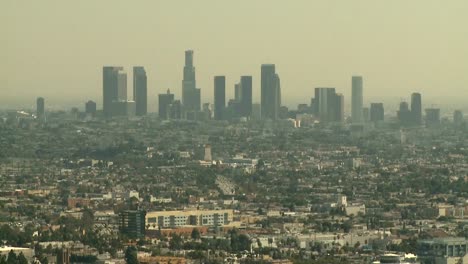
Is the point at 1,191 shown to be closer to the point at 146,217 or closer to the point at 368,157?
the point at 146,217

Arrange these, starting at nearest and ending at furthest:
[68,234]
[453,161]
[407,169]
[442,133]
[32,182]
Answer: [68,234] → [32,182] → [407,169] → [453,161] → [442,133]

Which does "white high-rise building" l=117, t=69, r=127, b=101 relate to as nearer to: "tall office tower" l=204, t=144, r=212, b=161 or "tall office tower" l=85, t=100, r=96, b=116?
"tall office tower" l=85, t=100, r=96, b=116

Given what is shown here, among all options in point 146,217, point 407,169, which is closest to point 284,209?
point 146,217

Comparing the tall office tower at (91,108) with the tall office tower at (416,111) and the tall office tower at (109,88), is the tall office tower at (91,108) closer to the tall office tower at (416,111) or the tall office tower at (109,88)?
the tall office tower at (109,88)

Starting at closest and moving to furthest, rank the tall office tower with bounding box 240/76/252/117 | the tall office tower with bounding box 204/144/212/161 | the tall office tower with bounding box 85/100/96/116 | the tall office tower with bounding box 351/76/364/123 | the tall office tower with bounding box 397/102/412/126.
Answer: the tall office tower with bounding box 204/144/212/161
the tall office tower with bounding box 397/102/412/126
the tall office tower with bounding box 240/76/252/117
the tall office tower with bounding box 351/76/364/123
the tall office tower with bounding box 85/100/96/116

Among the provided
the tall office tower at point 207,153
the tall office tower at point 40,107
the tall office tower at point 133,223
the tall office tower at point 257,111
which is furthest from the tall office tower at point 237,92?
the tall office tower at point 133,223

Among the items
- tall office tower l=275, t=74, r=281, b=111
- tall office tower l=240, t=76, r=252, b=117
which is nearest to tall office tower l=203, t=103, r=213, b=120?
tall office tower l=240, t=76, r=252, b=117
